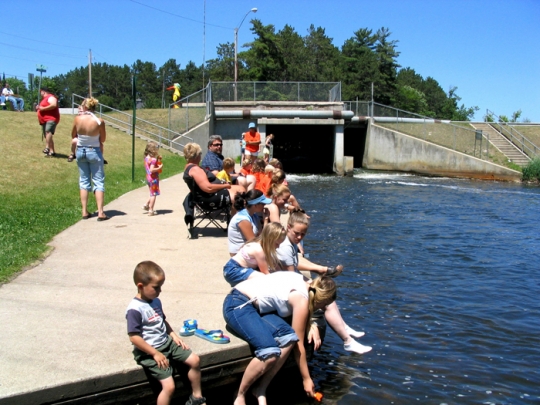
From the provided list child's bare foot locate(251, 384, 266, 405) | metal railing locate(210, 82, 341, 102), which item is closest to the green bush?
metal railing locate(210, 82, 341, 102)

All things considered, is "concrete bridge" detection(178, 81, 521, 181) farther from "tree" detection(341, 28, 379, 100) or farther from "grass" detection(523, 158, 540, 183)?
"tree" detection(341, 28, 379, 100)

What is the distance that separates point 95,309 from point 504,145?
1369 inches

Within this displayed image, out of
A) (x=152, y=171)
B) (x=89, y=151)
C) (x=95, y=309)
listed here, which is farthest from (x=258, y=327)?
(x=152, y=171)

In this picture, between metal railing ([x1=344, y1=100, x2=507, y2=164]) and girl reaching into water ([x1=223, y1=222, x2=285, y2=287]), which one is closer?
girl reaching into water ([x1=223, y1=222, x2=285, y2=287])

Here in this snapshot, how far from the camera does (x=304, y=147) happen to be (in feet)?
164

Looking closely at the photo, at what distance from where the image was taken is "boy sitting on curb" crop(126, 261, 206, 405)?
171 inches

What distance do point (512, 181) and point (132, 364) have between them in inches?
1176

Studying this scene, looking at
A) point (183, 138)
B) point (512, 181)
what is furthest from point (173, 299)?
point (512, 181)

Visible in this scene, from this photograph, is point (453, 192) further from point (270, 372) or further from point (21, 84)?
point (21, 84)

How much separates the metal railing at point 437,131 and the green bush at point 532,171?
224 cm

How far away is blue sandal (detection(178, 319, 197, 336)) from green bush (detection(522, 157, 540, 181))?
28977mm

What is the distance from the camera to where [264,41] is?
6241cm

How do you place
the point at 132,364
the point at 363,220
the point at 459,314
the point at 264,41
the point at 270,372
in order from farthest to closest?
the point at 264,41, the point at 363,220, the point at 459,314, the point at 270,372, the point at 132,364

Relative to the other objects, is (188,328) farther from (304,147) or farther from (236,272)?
(304,147)
